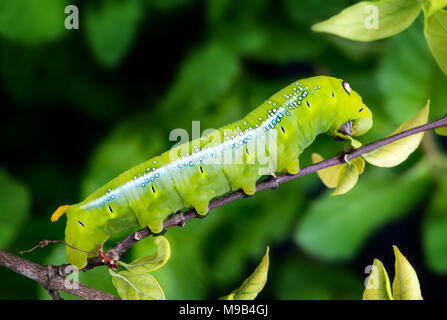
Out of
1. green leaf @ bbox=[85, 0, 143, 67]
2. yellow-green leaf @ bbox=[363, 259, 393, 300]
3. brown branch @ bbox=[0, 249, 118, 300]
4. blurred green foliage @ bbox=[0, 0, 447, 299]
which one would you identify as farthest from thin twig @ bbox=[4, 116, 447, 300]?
green leaf @ bbox=[85, 0, 143, 67]

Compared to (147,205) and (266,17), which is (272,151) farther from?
(266,17)

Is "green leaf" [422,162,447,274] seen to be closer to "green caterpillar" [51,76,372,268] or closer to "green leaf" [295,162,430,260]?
"green leaf" [295,162,430,260]

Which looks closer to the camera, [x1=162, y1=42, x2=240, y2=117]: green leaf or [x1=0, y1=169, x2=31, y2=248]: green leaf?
[x1=0, y1=169, x2=31, y2=248]: green leaf

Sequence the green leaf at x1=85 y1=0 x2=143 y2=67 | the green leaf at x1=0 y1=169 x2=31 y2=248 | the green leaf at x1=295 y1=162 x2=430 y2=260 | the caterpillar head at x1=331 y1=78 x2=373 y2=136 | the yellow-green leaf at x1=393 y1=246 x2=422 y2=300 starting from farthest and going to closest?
the green leaf at x1=295 y1=162 x2=430 y2=260 → the green leaf at x1=85 y1=0 x2=143 y2=67 → the green leaf at x1=0 y1=169 x2=31 y2=248 → the caterpillar head at x1=331 y1=78 x2=373 y2=136 → the yellow-green leaf at x1=393 y1=246 x2=422 y2=300

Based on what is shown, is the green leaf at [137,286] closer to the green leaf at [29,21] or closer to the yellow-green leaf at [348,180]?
the yellow-green leaf at [348,180]

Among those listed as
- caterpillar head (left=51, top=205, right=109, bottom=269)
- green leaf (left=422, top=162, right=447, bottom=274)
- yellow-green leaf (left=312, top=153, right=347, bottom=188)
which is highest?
green leaf (left=422, top=162, right=447, bottom=274)

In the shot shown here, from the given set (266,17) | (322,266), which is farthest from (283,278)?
(266,17)
